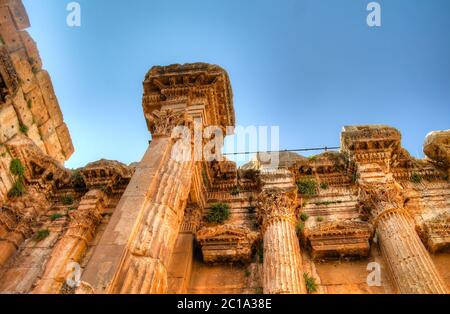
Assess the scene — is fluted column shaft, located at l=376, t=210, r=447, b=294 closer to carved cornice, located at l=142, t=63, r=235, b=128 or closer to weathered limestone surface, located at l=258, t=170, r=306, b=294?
weathered limestone surface, located at l=258, t=170, r=306, b=294

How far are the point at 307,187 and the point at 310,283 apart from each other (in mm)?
3547

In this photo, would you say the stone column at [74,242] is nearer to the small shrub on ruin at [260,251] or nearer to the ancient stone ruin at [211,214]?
the ancient stone ruin at [211,214]

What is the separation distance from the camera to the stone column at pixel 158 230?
19.8 feet

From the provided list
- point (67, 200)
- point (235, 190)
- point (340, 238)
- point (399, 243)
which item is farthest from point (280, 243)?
point (67, 200)

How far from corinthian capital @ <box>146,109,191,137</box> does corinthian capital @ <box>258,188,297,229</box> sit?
3000mm

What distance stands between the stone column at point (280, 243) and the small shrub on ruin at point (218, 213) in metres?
1.16

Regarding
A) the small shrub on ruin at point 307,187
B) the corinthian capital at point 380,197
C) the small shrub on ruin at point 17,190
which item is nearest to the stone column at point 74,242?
the small shrub on ruin at point 17,190

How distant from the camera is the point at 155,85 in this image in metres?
12.3

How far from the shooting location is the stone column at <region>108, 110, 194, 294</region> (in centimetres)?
604

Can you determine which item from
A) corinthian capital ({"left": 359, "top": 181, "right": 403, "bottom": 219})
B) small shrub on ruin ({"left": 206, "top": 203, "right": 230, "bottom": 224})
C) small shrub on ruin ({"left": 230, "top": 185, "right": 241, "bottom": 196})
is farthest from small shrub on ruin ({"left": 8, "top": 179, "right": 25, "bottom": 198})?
corinthian capital ({"left": 359, "top": 181, "right": 403, "bottom": 219})

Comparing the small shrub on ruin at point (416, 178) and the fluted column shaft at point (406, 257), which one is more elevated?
the small shrub on ruin at point (416, 178)

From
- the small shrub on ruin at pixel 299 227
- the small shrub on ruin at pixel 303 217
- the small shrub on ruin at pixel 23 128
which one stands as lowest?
the small shrub on ruin at pixel 299 227

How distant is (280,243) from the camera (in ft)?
26.4
